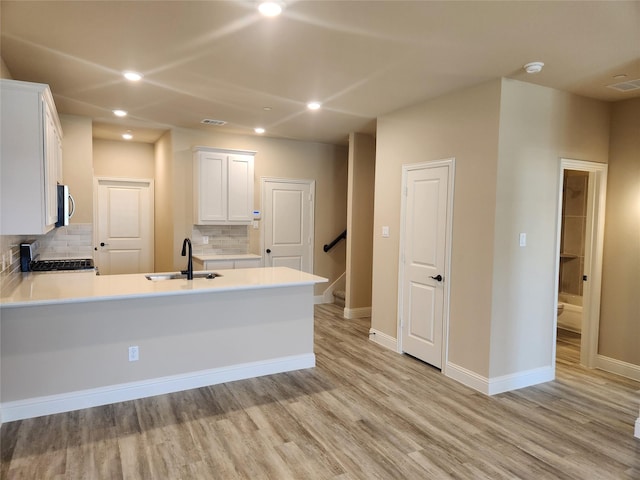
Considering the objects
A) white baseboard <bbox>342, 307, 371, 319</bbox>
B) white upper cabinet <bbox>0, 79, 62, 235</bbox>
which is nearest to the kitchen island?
white upper cabinet <bbox>0, 79, 62, 235</bbox>

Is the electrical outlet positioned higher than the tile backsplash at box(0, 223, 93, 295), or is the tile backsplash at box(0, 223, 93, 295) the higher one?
the tile backsplash at box(0, 223, 93, 295)

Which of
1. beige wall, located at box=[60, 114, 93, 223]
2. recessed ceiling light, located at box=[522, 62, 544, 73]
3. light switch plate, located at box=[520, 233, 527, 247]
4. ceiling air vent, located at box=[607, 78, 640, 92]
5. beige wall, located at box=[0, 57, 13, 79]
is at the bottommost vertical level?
light switch plate, located at box=[520, 233, 527, 247]

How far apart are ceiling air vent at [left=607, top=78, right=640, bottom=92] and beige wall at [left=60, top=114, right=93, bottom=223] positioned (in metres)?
5.75

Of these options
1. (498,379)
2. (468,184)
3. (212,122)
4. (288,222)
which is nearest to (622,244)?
(468,184)

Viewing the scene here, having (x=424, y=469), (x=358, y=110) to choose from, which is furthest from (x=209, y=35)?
(x=424, y=469)

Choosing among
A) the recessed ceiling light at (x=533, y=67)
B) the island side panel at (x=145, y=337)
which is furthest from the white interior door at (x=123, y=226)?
the recessed ceiling light at (x=533, y=67)

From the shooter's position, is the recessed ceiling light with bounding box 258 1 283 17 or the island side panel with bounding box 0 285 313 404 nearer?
the recessed ceiling light with bounding box 258 1 283 17

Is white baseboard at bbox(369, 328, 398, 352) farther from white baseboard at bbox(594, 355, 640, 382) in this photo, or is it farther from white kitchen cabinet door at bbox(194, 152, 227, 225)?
white kitchen cabinet door at bbox(194, 152, 227, 225)

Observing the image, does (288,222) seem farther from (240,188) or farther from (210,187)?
(210,187)

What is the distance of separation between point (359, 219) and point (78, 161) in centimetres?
381

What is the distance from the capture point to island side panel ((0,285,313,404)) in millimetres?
2982

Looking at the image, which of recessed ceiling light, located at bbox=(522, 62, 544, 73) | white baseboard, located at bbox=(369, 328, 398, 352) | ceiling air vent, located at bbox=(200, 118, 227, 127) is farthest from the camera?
ceiling air vent, located at bbox=(200, 118, 227, 127)

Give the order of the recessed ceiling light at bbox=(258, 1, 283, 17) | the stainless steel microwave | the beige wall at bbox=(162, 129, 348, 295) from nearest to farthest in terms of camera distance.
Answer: the recessed ceiling light at bbox=(258, 1, 283, 17) → the stainless steel microwave → the beige wall at bbox=(162, 129, 348, 295)

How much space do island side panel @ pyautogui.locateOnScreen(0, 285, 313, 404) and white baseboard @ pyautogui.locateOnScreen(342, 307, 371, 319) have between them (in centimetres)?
203
